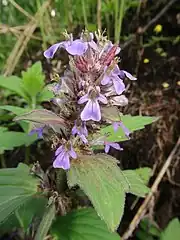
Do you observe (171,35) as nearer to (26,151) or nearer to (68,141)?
(26,151)

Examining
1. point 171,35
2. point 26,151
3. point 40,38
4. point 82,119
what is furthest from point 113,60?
point 40,38

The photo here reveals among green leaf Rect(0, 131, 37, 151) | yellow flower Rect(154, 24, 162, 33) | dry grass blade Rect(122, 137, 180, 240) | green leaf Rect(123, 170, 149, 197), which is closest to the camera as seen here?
green leaf Rect(123, 170, 149, 197)

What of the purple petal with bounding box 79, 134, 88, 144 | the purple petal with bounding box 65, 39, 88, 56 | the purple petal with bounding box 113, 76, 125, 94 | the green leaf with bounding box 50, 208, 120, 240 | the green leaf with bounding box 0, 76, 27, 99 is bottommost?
the green leaf with bounding box 50, 208, 120, 240

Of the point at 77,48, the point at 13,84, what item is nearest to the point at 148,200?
the point at 13,84

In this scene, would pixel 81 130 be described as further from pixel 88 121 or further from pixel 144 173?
pixel 144 173

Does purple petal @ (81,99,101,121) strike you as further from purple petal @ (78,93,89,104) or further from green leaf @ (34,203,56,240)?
green leaf @ (34,203,56,240)

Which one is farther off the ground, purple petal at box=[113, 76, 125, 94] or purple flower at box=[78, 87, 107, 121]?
purple petal at box=[113, 76, 125, 94]

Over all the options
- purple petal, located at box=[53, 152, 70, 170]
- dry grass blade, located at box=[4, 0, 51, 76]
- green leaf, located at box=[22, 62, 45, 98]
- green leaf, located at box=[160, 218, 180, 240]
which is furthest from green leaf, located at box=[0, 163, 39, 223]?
dry grass blade, located at box=[4, 0, 51, 76]
